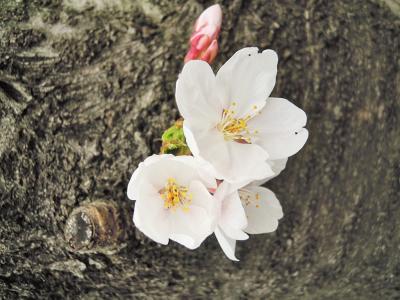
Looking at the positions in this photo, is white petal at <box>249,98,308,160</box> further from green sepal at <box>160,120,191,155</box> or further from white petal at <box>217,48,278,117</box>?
green sepal at <box>160,120,191,155</box>

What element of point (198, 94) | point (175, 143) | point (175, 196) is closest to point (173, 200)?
point (175, 196)

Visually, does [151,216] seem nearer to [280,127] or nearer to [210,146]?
[210,146]

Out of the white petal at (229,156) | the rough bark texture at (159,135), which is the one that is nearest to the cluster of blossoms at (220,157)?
the white petal at (229,156)

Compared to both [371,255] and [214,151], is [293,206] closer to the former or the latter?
[371,255]

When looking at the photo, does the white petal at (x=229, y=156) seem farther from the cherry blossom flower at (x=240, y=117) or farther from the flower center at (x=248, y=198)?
the flower center at (x=248, y=198)

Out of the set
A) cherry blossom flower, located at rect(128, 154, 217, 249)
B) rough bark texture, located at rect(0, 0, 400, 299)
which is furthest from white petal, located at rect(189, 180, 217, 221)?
rough bark texture, located at rect(0, 0, 400, 299)

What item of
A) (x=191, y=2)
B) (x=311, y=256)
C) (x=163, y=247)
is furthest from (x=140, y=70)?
(x=311, y=256)

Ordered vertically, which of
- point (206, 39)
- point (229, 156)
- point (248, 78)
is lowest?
point (229, 156)
